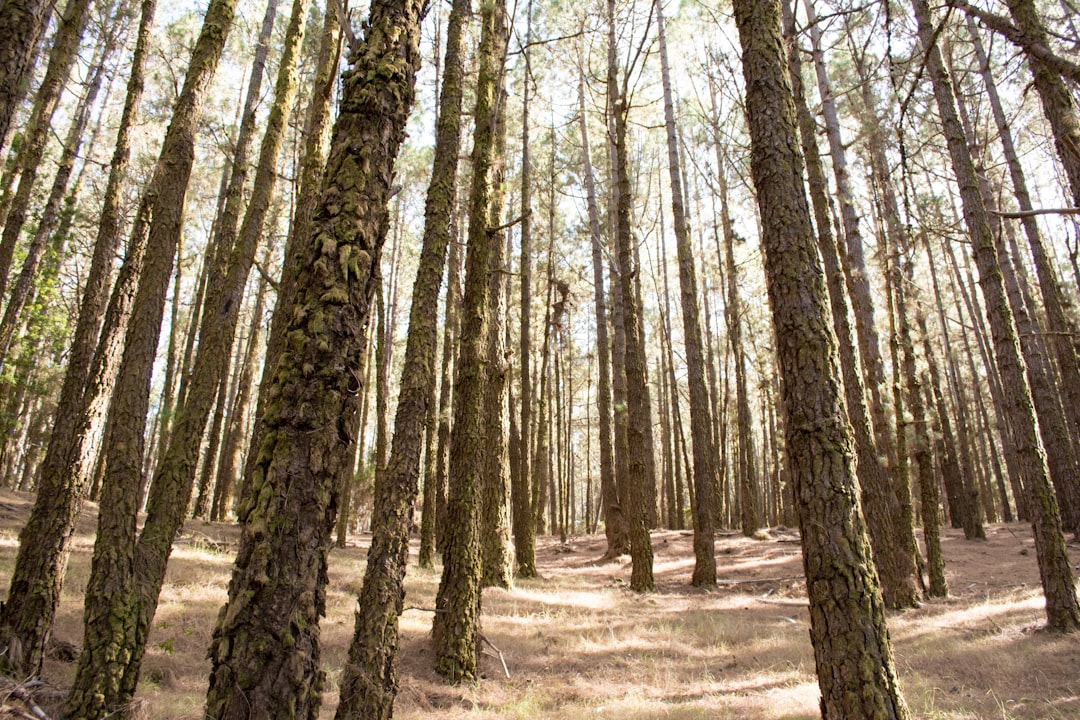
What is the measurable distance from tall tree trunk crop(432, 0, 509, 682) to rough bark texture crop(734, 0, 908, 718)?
240cm

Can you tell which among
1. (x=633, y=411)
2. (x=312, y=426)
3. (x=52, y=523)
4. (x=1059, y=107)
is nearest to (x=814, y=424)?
(x=312, y=426)

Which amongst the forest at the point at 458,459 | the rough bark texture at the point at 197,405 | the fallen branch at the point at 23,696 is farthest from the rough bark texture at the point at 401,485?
the fallen branch at the point at 23,696

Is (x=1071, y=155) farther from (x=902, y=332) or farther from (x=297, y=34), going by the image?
(x=297, y=34)

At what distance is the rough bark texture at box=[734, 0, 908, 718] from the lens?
2.80 m

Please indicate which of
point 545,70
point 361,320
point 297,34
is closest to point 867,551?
point 361,320

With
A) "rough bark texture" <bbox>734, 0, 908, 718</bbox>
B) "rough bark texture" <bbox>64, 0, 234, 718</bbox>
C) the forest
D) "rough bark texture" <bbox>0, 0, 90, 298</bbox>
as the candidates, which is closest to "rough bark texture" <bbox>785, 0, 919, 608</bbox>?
the forest

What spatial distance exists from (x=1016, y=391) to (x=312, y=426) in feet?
24.6

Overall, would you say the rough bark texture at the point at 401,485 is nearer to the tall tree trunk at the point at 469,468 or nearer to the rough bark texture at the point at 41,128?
the tall tree trunk at the point at 469,468

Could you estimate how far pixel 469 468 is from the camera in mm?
5289

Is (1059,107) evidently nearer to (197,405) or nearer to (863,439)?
(863,439)

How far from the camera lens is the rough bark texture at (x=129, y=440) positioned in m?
3.51

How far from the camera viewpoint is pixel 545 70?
51.9 ft

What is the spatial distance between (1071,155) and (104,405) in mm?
7197

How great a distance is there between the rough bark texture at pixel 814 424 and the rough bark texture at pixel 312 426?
2.16m
